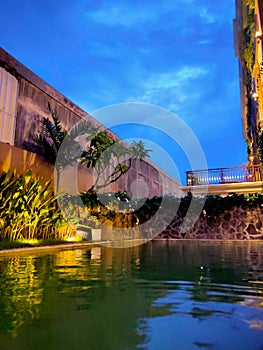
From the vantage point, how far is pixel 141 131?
8962 cm

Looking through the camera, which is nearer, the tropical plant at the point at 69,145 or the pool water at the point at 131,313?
Answer: the pool water at the point at 131,313

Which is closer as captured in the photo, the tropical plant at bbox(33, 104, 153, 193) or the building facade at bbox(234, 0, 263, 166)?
the building facade at bbox(234, 0, 263, 166)

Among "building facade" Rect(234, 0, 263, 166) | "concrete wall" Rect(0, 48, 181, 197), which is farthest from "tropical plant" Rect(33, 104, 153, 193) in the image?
"building facade" Rect(234, 0, 263, 166)

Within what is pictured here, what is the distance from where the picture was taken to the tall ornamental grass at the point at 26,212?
5.80m

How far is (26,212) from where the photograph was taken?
614 cm

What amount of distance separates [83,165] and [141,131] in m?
80.2

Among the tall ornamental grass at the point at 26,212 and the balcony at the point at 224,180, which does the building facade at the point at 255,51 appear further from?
the tall ornamental grass at the point at 26,212

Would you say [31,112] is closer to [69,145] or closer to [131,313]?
[69,145]

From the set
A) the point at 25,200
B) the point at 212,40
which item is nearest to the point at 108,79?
the point at 212,40

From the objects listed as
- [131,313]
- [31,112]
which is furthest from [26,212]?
[131,313]

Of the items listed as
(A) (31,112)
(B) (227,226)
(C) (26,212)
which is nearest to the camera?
(C) (26,212)

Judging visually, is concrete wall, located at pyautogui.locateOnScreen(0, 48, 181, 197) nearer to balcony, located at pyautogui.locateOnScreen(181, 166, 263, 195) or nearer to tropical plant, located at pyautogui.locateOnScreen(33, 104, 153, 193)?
tropical plant, located at pyautogui.locateOnScreen(33, 104, 153, 193)

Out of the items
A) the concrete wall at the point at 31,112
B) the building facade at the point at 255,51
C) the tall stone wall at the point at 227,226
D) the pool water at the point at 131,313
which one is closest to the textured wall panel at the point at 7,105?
the concrete wall at the point at 31,112

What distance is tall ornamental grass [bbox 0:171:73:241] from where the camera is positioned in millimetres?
5797
